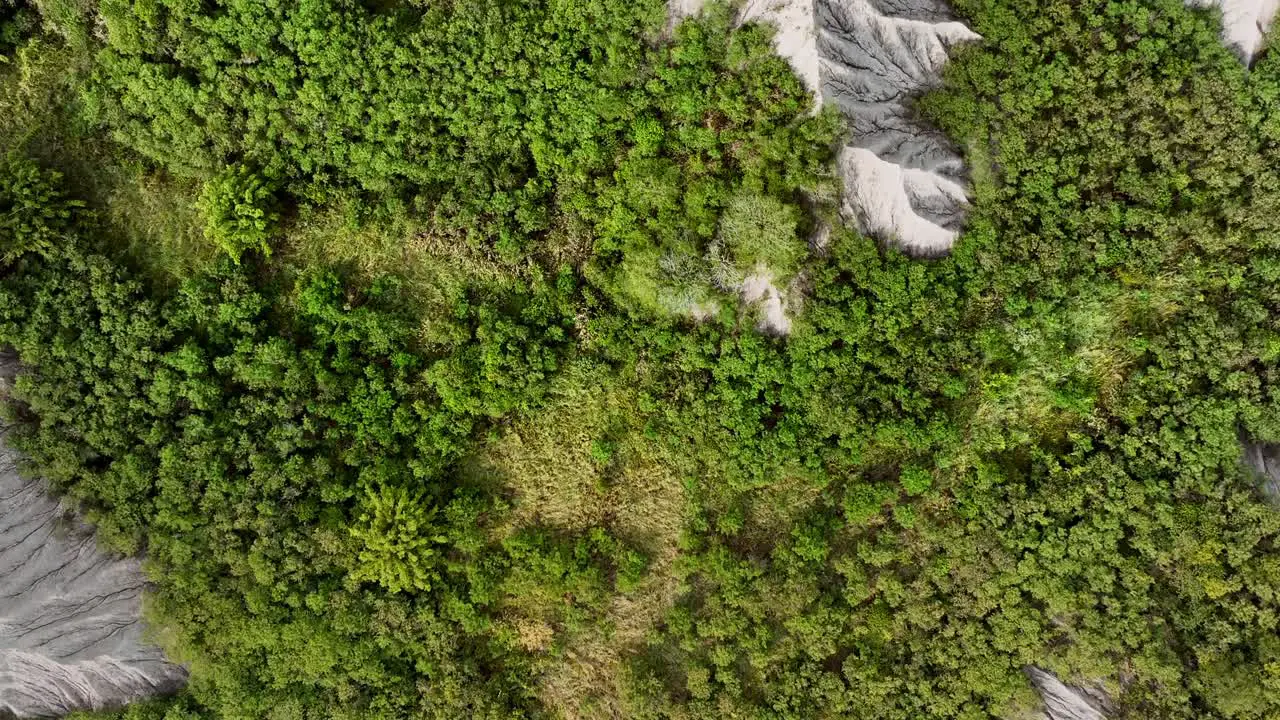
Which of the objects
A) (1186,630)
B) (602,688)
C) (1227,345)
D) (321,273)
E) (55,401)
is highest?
(1227,345)

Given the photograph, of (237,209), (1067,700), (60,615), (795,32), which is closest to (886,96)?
(795,32)

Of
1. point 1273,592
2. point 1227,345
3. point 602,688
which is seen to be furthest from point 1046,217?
point 602,688

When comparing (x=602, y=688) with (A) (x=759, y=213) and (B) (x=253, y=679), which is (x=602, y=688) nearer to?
(B) (x=253, y=679)

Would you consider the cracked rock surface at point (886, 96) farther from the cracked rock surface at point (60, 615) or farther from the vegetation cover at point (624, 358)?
the cracked rock surface at point (60, 615)

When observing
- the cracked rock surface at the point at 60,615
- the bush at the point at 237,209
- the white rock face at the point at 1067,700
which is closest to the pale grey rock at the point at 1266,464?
the white rock face at the point at 1067,700

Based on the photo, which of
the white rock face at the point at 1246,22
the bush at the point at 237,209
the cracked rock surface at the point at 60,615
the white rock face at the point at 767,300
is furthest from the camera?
the white rock face at the point at 767,300

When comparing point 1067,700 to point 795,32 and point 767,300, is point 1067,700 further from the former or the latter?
point 795,32
